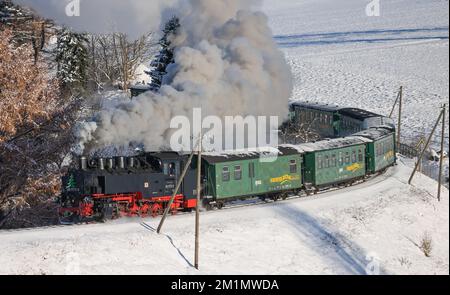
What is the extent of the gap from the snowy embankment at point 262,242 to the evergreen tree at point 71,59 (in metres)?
27.1

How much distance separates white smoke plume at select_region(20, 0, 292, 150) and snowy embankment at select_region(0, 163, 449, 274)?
5109 millimetres

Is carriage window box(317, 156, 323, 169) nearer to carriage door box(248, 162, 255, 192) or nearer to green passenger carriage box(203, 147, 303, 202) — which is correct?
green passenger carriage box(203, 147, 303, 202)

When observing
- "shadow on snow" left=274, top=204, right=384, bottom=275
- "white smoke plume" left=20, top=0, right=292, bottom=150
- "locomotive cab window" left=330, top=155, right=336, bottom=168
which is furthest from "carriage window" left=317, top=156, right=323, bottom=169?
"white smoke plume" left=20, top=0, right=292, bottom=150

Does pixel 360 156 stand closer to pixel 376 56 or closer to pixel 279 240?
pixel 279 240

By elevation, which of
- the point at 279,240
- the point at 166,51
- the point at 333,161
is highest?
the point at 166,51

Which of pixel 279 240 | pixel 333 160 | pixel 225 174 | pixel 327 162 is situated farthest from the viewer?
pixel 333 160

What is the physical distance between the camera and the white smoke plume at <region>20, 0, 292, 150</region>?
28188mm

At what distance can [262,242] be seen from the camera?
24.2 m

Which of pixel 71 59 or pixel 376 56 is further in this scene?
pixel 376 56

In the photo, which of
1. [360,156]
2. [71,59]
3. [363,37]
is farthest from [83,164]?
[363,37]

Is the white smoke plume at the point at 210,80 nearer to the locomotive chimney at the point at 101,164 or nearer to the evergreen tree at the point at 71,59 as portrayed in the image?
the locomotive chimney at the point at 101,164

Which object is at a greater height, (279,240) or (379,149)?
(379,149)

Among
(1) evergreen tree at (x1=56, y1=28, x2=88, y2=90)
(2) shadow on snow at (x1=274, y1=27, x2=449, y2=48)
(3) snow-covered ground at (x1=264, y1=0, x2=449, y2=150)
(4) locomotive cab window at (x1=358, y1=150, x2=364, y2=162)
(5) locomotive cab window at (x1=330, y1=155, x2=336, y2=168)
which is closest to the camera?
(5) locomotive cab window at (x1=330, y1=155, x2=336, y2=168)

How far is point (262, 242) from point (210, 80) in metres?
19.9
